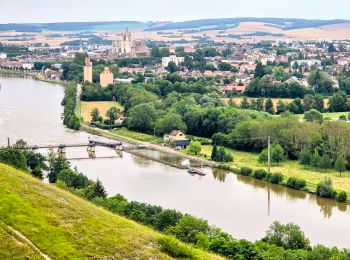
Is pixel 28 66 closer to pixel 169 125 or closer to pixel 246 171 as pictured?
pixel 169 125

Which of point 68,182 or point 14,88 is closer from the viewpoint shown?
point 68,182

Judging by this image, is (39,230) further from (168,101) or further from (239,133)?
(168,101)

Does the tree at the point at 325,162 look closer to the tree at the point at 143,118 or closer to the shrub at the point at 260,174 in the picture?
the shrub at the point at 260,174

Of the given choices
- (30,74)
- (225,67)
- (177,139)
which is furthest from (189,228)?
(30,74)

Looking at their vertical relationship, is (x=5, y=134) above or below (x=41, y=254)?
below

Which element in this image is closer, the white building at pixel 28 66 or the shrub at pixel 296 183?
the shrub at pixel 296 183

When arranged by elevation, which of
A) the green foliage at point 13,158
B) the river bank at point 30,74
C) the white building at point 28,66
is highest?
the green foliage at point 13,158

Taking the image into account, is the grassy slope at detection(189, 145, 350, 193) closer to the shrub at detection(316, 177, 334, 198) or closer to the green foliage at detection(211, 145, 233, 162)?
the green foliage at detection(211, 145, 233, 162)

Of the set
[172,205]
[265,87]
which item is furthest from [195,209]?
[265,87]

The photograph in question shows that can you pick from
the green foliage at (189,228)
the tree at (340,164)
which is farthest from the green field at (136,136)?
the green foliage at (189,228)
